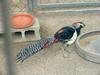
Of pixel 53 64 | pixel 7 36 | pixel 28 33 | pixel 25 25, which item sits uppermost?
pixel 7 36

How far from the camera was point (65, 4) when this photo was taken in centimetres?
322

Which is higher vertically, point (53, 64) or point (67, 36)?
point (67, 36)

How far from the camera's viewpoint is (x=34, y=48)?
2510 millimetres

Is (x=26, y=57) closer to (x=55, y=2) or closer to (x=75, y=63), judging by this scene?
(x=75, y=63)

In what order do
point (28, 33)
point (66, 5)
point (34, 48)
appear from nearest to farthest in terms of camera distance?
point (34, 48)
point (28, 33)
point (66, 5)

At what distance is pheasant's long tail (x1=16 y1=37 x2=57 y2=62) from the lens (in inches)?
96.1

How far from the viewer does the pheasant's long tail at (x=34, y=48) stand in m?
2.44

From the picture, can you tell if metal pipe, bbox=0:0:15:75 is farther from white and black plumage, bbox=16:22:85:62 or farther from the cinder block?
the cinder block

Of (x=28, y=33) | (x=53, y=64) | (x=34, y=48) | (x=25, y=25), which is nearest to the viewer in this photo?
→ (x=53, y=64)

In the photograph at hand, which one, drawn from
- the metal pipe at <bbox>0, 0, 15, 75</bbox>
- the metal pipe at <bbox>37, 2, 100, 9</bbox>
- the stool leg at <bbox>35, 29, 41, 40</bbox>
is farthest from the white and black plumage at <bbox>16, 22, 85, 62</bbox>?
the metal pipe at <bbox>0, 0, 15, 75</bbox>

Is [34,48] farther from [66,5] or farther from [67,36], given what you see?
[66,5]

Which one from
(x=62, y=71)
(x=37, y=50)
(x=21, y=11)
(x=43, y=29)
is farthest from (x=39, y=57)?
(x=21, y=11)

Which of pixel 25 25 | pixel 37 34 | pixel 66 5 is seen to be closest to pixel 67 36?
pixel 37 34

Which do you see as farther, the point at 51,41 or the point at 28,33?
the point at 28,33
